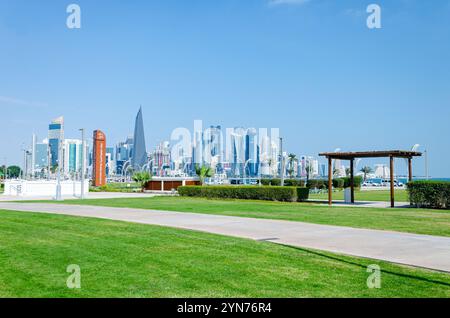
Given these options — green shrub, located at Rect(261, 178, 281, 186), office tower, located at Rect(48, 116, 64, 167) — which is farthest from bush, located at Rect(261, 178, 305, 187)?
office tower, located at Rect(48, 116, 64, 167)

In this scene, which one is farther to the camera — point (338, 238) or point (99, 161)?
point (99, 161)

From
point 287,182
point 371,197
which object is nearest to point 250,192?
point 371,197

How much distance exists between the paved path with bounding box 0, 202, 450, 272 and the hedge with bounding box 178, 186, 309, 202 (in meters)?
15.5

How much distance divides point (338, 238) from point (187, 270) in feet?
18.2

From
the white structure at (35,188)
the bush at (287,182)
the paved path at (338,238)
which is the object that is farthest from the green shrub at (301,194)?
the white structure at (35,188)

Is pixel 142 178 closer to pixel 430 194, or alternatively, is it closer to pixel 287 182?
pixel 287 182

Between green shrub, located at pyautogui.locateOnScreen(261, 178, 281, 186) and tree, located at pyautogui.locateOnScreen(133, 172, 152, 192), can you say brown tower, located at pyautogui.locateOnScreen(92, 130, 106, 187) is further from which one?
green shrub, located at pyautogui.locateOnScreen(261, 178, 281, 186)

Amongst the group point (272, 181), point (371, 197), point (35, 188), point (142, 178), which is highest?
point (142, 178)

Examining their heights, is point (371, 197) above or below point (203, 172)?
below

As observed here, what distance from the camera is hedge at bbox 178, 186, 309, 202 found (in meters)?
32.0

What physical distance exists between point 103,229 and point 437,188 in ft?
61.6

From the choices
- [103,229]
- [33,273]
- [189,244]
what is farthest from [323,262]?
[103,229]

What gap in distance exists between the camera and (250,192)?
34.2 meters

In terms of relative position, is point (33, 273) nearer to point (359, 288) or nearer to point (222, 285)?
point (222, 285)
